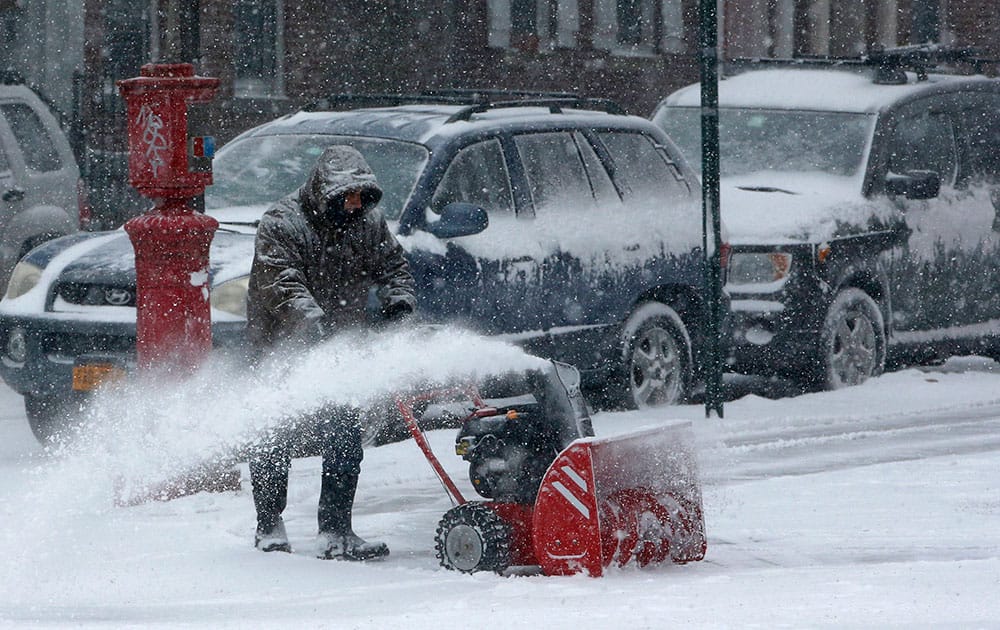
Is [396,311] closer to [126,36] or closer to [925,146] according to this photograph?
[925,146]

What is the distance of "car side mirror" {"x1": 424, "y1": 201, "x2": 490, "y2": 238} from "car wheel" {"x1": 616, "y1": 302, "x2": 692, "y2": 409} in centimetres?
179

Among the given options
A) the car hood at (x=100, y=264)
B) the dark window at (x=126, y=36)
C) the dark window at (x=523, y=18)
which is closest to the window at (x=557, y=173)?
the car hood at (x=100, y=264)

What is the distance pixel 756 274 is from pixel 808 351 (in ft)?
1.89

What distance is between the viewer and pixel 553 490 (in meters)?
7.30

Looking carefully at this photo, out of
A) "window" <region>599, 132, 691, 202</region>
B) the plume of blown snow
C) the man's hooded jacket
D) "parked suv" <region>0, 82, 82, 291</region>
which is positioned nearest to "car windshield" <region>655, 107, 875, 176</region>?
"window" <region>599, 132, 691, 202</region>

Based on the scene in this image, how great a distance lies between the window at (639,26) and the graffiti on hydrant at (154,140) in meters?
18.7

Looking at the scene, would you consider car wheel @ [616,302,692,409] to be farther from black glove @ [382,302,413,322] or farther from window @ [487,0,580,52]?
window @ [487,0,580,52]

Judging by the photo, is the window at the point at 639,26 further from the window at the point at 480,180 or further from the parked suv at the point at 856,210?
the window at the point at 480,180

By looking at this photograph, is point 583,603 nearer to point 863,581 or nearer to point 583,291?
point 863,581

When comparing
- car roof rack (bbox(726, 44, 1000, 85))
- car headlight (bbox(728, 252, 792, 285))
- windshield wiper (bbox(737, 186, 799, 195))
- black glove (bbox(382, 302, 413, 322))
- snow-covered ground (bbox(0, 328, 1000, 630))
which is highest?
car roof rack (bbox(726, 44, 1000, 85))

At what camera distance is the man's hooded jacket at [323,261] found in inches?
307

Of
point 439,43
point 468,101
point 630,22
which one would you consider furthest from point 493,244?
point 630,22

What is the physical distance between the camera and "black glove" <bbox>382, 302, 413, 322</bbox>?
7.96 meters

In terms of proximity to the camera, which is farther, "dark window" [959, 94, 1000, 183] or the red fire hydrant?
"dark window" [959, 94, 1000, 183]
